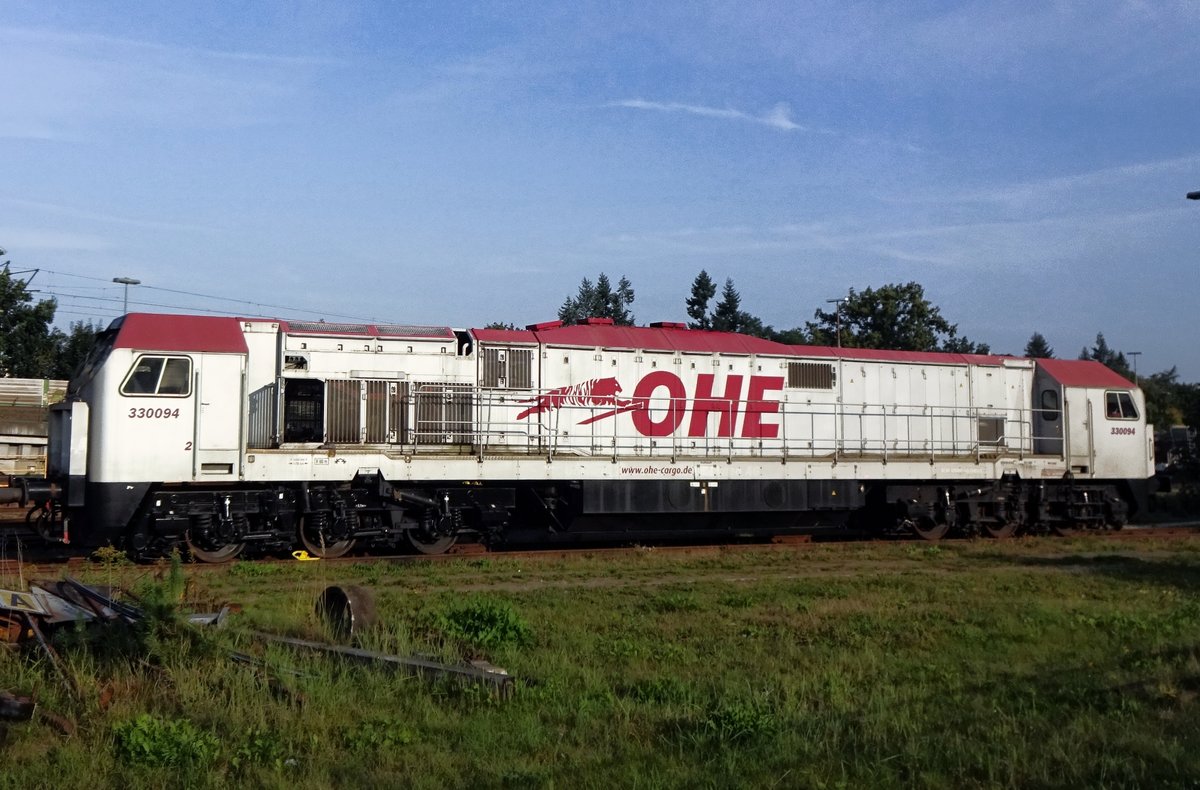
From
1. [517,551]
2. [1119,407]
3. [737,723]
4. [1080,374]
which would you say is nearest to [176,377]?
[517,551]

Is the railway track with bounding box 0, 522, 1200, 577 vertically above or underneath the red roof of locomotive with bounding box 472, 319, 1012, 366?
underneath

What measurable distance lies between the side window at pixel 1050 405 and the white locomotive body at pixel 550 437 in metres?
0.05

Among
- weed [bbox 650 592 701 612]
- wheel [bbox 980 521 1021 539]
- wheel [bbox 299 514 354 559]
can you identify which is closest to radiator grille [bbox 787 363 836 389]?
wheel [bbox 980 521 1021 539]

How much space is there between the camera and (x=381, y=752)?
5.93 m

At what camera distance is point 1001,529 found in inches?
798

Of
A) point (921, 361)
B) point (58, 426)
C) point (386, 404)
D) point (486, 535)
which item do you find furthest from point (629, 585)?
point (921, 361)

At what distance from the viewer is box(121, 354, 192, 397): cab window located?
45.8 feet

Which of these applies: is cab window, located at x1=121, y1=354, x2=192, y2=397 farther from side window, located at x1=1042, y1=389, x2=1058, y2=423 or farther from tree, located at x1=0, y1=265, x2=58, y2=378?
tree, located at x1=0, y1=265, x2=58, y2=378

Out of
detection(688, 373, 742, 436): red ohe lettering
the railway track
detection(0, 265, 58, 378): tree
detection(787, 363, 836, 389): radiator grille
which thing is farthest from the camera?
detection(0, 265, 58, 378): tree

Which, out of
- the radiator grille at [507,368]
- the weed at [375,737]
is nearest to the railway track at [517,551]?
the radiator grille at [507,368]

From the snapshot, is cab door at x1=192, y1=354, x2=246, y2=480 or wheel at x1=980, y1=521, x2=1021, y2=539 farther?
wheel at x1=980, y1=521, x2=1021, y2=539

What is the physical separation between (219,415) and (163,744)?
919 cm

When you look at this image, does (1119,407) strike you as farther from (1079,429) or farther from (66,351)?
(66,351)

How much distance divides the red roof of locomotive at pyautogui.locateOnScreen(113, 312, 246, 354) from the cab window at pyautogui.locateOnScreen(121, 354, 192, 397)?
7.0 inches
